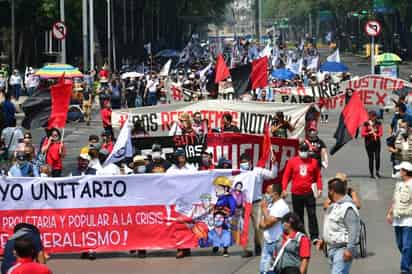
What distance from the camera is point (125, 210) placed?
53.3 feet

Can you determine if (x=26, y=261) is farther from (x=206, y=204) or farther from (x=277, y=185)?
(x=206, y=204)

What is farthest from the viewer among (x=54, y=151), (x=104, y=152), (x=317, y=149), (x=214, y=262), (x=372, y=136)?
(x=372, y=136)

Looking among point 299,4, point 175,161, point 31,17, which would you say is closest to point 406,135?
point 175,161

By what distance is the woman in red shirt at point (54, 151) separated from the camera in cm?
1989

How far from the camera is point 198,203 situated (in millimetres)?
16219

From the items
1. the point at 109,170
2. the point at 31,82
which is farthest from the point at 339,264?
the point at 31,82

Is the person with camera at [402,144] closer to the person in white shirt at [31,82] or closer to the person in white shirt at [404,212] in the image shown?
the person in white shirt at [404,212]

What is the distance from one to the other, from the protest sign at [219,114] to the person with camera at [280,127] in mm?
893

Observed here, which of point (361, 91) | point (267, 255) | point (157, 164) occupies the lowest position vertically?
point (267, 255)

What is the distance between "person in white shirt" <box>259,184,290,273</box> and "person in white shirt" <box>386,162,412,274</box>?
1.47m

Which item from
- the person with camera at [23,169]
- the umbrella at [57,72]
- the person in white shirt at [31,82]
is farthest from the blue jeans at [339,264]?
the person in white shirt at [31,82]

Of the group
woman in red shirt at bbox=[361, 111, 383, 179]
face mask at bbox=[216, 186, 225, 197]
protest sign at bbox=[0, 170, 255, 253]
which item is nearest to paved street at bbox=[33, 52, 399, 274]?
protest sign at bbox=[0, 170, 255, 253]

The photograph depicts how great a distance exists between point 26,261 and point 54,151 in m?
10.3

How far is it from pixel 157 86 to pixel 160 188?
29175 mm
